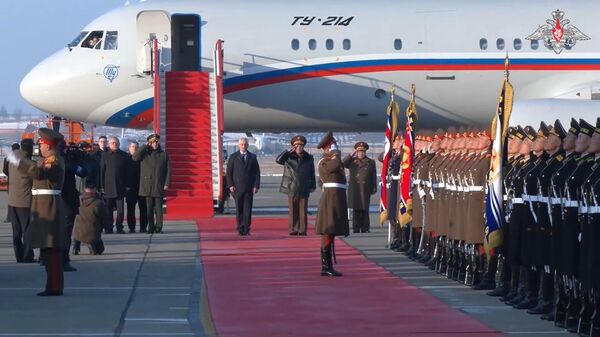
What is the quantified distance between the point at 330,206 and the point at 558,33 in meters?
14.2

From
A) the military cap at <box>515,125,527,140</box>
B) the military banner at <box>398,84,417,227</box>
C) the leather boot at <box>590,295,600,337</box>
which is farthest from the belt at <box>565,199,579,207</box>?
the military banner at <box>398,84,417,227</box>

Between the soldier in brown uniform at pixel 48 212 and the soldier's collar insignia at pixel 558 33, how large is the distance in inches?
657

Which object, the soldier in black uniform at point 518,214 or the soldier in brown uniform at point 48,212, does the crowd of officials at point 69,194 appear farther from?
the soldier in black uniform at point 518,214

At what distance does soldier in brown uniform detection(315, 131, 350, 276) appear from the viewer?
17.0 meters

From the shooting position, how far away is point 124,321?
13.1m

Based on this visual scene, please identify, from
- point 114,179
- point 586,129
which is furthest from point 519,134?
point 114,179

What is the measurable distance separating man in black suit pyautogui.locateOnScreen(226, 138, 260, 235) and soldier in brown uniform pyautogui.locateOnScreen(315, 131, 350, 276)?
19.7 feet

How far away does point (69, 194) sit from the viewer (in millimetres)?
18172

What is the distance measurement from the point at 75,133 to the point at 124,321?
27.1 m

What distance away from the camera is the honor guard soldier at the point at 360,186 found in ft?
81.0

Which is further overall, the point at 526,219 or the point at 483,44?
the point at 483,44

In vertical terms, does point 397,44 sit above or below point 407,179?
above

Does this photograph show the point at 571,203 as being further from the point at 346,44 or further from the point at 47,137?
the point at 346,44

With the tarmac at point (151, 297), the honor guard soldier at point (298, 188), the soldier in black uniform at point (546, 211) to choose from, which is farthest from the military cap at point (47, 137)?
the honor guard soldier at point (298, 188)
